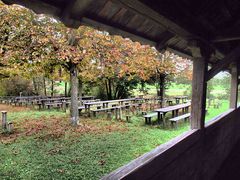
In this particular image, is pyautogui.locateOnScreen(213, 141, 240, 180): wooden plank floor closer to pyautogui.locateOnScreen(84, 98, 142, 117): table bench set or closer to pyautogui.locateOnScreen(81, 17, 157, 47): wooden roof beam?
pyautogui.locateOnScreen(81, 17, 157, 47): wooden roof beam

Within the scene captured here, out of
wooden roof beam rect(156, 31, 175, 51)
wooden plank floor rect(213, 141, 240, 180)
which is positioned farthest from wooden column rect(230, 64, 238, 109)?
wooden roof beam rect(156, 31, 175, 51)

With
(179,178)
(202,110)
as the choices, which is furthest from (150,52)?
(179,178)

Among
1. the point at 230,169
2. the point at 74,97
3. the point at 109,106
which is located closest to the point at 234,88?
the point at 230,169

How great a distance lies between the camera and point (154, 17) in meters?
1.80

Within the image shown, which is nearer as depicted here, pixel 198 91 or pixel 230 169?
pixel 198 91

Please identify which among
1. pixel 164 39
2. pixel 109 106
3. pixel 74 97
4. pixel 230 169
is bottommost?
pixel 230 169

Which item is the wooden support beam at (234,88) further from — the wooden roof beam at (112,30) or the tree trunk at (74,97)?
the tree trunk at (74,97)

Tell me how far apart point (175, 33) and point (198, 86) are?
3.27 ft

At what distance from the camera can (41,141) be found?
246 inches

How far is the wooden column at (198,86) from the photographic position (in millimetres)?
2975

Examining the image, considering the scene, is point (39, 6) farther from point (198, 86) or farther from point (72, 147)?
point (72, 147)

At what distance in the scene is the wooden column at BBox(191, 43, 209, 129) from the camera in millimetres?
2975

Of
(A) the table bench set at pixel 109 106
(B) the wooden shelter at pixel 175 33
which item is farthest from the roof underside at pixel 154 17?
(A) the table bench set at pixel 109 106

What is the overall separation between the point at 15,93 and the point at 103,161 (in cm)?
1655
